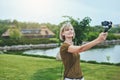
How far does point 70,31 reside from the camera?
12.3ft

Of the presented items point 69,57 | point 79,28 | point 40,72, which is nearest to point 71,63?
point 69,57

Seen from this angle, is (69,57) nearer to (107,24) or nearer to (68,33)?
(68,33)

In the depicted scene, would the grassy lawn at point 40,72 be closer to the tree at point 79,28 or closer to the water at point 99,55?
the tree at point 79,28

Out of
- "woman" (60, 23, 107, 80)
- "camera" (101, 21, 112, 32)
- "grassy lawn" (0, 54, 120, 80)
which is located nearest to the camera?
"camera" (101, 21, 112, 32)

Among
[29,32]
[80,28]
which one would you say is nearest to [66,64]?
[80,28]

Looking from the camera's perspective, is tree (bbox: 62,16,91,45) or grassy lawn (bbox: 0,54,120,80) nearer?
grassy lawn (bbox: 0,54,120,80)

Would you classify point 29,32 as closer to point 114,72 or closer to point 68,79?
point 114,72

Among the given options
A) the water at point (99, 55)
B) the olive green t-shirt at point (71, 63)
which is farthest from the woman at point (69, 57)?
the water at point (99, 55)

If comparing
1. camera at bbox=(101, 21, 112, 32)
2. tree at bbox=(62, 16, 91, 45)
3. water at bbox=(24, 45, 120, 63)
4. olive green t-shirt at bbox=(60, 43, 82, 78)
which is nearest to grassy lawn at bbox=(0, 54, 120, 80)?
tree at bbox=(62, 16, 91, 45)

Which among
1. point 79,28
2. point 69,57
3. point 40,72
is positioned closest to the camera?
point 69,57

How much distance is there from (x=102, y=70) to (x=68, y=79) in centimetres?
817

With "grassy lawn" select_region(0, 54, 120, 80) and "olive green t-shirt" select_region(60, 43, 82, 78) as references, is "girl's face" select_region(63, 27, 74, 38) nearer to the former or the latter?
"olive green t-shirt" select_region(60, 43, 82, 78)

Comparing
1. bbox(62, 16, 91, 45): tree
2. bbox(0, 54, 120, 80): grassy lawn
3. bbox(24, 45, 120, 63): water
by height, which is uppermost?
bbox(62, 16, 91, 45): tree

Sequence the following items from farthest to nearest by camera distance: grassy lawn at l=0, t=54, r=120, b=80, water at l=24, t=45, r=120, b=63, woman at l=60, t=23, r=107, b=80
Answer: water at l=24, t=45, r=120, b=63
grassy lawn at l=0, t=54, r=120, b=80
woman at l=60, t=23, r=107, b=80
